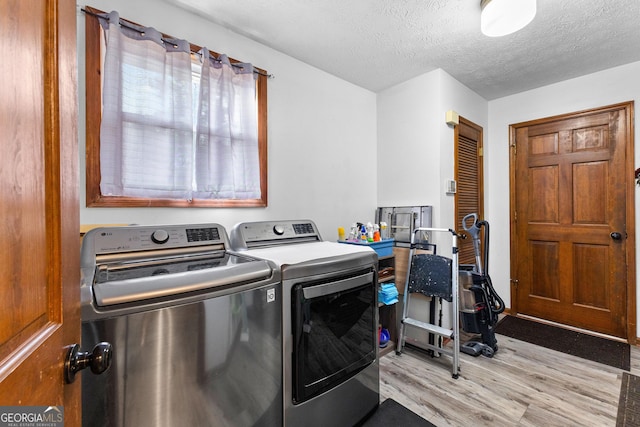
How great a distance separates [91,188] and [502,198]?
392 centimetres

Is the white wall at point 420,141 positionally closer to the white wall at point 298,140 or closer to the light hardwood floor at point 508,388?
the white wall at point 298,140

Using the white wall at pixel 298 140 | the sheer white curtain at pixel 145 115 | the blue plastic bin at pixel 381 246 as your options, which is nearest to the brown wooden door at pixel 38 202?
the sheer white curtain at pixel 145 115

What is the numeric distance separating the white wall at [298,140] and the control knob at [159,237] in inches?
14.4

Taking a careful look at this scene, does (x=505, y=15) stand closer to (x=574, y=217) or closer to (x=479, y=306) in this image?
(x=479, y=306)

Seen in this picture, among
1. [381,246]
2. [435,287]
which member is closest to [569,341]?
[435,287]

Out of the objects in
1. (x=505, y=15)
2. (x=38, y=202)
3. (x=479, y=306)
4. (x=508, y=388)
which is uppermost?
(x=505, y=15)

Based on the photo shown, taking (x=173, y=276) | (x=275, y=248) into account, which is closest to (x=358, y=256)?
(x=275, y=248)

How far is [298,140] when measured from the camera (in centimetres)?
251

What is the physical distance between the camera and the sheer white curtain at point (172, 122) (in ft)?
5.23

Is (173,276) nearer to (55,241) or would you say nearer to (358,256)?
(55,241)

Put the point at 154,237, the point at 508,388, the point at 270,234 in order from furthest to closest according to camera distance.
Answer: the point at 508,388 → the point at 270,234 → the point at 154,237

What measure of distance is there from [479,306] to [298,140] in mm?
2146

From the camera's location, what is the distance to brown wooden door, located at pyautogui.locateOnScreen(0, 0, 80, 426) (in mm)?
387

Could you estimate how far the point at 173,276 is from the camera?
108cm
